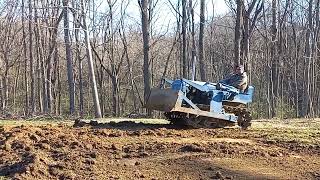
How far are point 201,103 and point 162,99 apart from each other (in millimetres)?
1333

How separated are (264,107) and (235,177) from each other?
91.8 feet

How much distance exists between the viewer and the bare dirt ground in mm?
8297

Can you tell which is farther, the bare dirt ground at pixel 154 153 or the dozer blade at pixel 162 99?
the dozer blade at pixel 162 99

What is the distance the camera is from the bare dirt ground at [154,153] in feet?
27.2

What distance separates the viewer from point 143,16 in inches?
1003

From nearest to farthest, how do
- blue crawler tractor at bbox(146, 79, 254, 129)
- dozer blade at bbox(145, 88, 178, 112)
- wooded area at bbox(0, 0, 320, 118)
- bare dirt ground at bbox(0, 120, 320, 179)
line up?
bare dirt ground at bbox(0, 120, 320, 179) → dozer blade at bbox(145, 88, 178, 112) → blue crawler tractor at bbox(146, 79, 254, 129) → wooded area at bbox(0, 0, 320, 118)

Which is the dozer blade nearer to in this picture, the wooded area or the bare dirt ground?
the bare dirt ground

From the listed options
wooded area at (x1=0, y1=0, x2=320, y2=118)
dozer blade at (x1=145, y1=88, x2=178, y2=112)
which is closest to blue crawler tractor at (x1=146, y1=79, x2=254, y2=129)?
dozer blade at (x1=145, y1=88, x2=178, y2=112)

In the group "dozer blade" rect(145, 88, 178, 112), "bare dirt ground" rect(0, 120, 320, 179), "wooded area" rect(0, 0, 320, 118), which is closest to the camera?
"bare dirt ground" rect(0, 120, 320, 179)

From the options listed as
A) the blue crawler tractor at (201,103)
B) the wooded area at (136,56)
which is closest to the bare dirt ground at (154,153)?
the blue crawler tractor at (201,103)

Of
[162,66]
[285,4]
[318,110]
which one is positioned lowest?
[318,110]

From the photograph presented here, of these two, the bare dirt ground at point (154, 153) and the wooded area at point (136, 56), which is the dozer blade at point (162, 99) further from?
the wooded area at point (136, 56)

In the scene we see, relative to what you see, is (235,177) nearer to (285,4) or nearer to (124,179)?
(124,179)

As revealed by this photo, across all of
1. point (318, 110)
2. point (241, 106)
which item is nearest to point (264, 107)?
point (318, 110)
